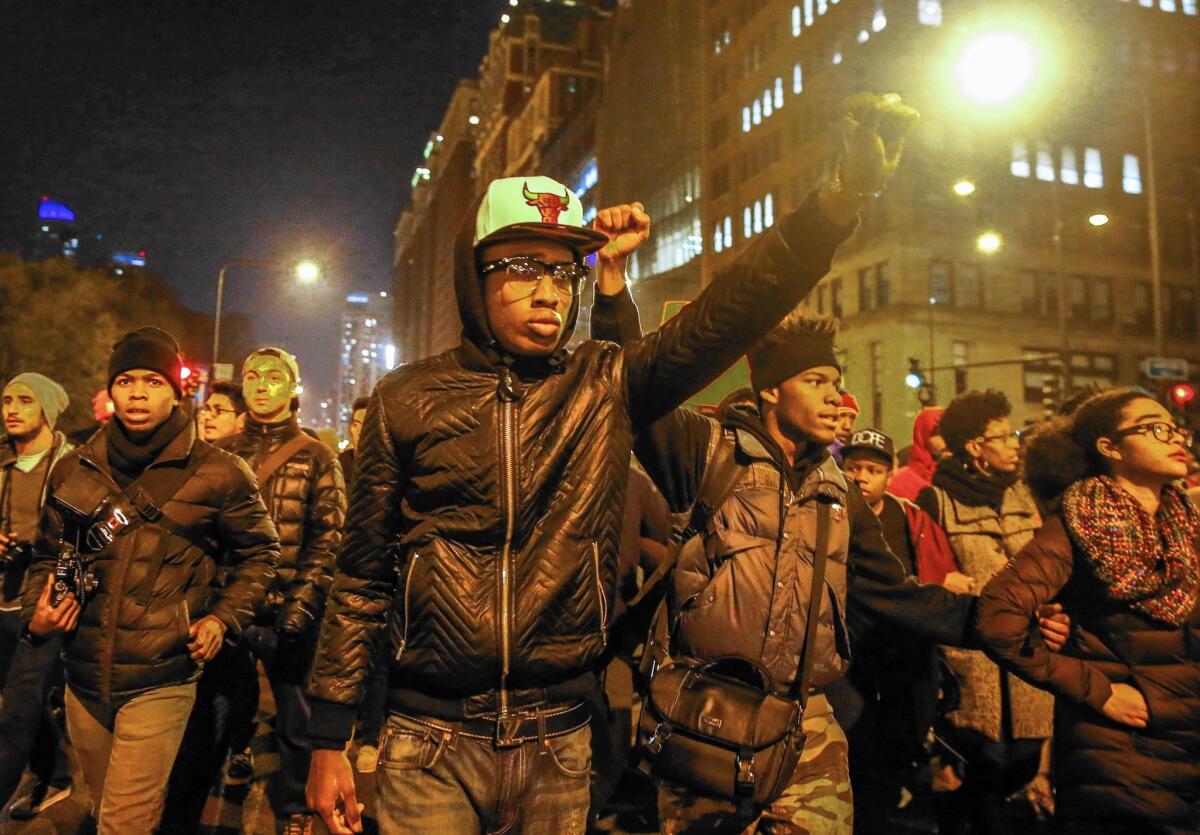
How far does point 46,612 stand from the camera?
143 inches

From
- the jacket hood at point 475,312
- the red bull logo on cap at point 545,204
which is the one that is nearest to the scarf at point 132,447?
the jacket hood at point 475,312

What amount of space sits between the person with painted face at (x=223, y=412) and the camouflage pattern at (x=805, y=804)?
5241mm

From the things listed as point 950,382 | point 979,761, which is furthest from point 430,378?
point 950,382

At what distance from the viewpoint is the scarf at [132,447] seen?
393 centimetres

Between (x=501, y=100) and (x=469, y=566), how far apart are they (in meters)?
133

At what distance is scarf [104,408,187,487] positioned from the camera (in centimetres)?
393

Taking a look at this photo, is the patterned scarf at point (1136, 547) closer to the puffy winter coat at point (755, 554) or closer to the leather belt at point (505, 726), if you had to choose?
the puffy winter coat at point (755, 554)

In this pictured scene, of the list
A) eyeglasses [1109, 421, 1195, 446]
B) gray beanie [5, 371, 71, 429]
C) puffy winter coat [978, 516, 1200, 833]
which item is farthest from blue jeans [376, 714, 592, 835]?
gray beanie [5, 371, 71, 429]

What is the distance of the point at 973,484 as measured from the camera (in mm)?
5457

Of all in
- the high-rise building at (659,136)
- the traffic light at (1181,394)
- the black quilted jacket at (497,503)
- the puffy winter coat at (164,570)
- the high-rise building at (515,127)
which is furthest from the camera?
the high-rise building at (515,127)

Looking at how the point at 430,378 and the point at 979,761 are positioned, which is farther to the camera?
the point at 979,761

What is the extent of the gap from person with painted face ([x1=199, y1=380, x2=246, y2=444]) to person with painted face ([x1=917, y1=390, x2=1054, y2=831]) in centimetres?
508

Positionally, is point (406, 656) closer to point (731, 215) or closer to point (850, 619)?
point (850, 619)

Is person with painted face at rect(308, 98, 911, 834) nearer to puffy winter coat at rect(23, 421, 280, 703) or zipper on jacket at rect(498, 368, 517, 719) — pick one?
zipper on jacket at rect(498, 368, 517, 719)
